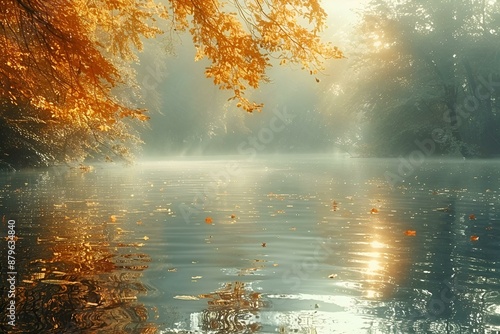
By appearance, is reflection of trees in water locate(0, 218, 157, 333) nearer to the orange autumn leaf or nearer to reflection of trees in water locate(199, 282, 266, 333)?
reflection of trees in water locate(199, 282, 266, 333)

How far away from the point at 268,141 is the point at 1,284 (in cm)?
8864

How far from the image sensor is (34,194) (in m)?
21.3

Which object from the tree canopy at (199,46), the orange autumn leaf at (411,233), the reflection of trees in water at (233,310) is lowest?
the reflection of trees in water at (233,310)

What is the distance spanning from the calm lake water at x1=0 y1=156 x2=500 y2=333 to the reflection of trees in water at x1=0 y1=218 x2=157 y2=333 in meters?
0.02

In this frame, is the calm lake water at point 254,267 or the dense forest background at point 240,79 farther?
the dense forest background at point 240,79

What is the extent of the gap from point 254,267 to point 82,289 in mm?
2213

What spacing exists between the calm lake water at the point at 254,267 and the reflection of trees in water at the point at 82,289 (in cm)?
2

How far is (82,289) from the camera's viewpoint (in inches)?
288

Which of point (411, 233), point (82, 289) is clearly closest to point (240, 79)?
point (411, 233)

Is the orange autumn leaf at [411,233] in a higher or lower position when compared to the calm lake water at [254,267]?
higher

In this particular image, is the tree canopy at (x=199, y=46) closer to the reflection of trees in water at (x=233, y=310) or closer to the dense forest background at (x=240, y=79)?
the dense forest background at (x=240, y=79)

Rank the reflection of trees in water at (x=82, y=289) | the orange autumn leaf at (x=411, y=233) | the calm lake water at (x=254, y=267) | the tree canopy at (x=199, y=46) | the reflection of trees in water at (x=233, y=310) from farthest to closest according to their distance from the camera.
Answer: the tree canopy at (x=199, y=46), the orange autumn leaf at (x=411, y=233), the calm lake water at (x=254, y=267), the reflection of trees in water at (x=82, y=289), the reflection of trees in water at (x=233, y=310)

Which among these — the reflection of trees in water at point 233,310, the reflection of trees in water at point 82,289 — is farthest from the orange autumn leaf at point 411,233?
the reflection of trees in water at point 233,310

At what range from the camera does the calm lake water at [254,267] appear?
19.9ft
